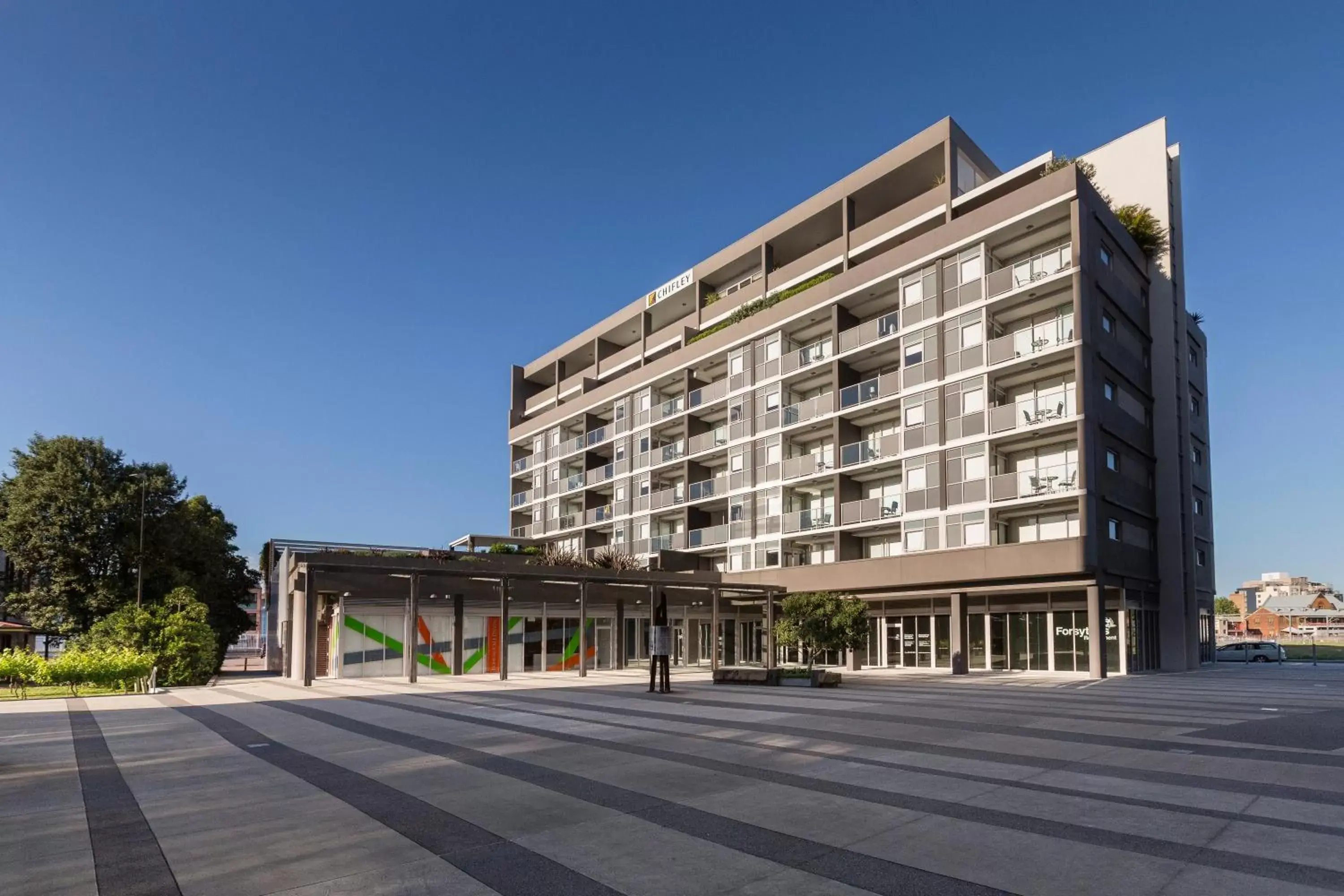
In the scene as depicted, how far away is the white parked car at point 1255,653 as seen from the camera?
54.4 metres

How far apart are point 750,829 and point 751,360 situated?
140 ft

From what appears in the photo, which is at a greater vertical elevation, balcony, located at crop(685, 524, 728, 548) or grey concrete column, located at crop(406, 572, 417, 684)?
balcony, located at crop(685, 524, 728, 548)

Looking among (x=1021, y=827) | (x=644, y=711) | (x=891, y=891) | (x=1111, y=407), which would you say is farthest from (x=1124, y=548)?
(x=891, y=891)

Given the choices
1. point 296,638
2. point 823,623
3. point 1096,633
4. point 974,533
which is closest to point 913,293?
point 974,533

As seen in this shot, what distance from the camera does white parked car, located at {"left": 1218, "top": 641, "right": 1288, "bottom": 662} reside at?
179ft

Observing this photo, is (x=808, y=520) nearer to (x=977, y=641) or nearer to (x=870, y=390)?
(x=870, y=390)

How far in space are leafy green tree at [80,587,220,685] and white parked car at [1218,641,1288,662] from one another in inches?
2212

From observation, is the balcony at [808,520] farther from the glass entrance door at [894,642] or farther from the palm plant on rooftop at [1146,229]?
the palm plant on rooftop at [1146,229]

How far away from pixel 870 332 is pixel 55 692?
3548 cm

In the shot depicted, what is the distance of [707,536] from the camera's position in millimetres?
51562

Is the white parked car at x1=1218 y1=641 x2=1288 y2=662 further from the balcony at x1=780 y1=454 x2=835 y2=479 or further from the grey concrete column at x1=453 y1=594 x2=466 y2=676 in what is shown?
the grey concrete column at x1=453 y1=594 x2=466 y2=676

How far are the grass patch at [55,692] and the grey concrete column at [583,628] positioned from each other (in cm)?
1527

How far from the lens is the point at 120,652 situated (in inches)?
1135

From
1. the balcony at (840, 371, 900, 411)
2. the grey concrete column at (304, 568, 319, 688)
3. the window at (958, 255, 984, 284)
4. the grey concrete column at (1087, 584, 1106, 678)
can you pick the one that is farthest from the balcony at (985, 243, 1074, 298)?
the grey concrete column at (304, 568, 319, 688)
